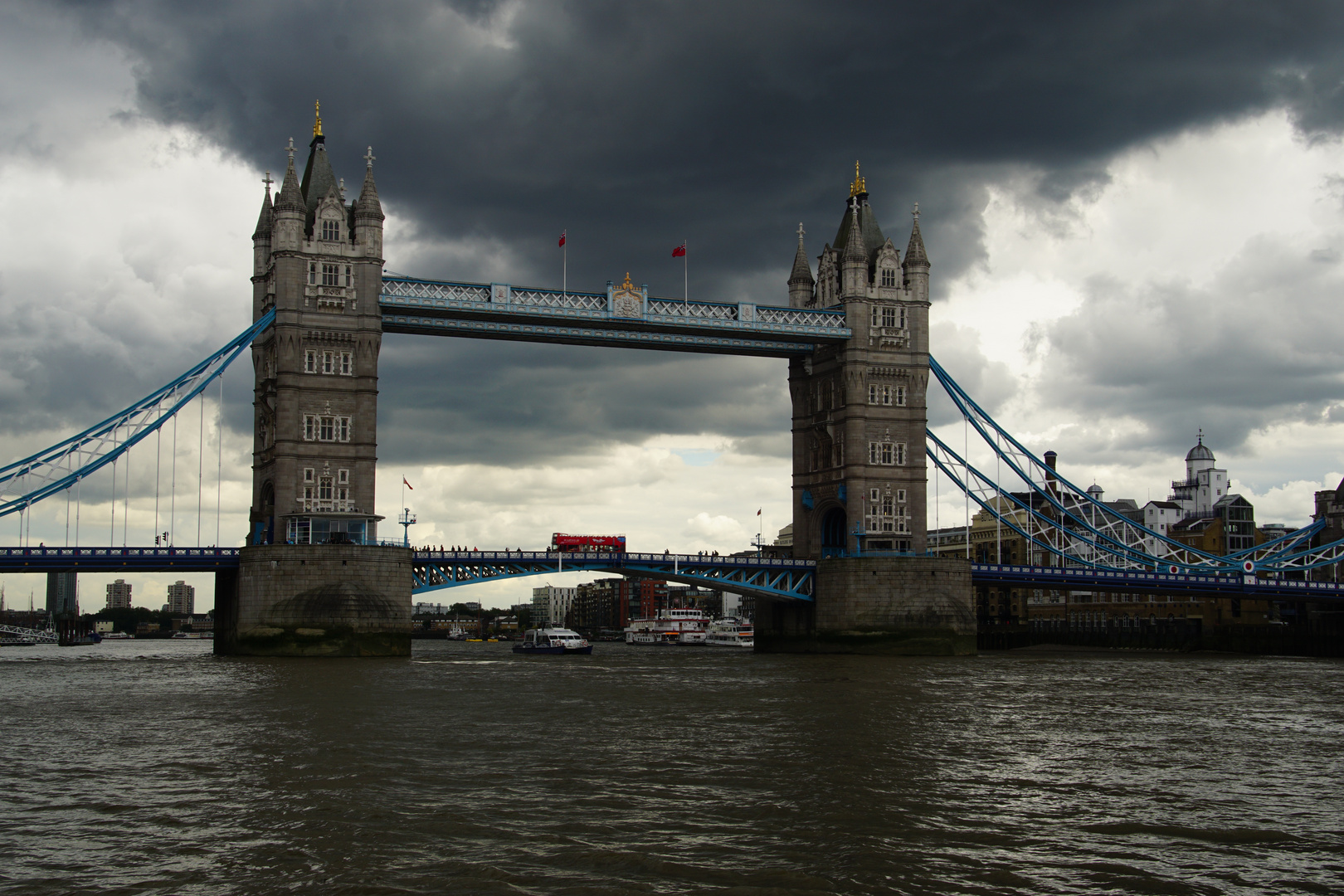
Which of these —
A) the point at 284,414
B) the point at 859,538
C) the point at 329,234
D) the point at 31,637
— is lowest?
the point at 31,637

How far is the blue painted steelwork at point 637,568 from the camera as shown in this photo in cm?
8019

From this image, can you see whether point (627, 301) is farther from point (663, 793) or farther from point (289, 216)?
point (663, 793)

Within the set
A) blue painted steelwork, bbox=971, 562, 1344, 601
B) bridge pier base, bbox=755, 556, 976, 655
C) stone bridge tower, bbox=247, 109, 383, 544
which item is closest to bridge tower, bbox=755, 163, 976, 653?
bridge pier base, bbox=755, 556, 976, 655

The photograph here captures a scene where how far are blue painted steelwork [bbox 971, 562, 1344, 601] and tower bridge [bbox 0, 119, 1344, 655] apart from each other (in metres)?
0.21

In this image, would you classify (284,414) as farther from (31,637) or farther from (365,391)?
(31,637)

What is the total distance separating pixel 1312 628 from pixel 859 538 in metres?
39.2

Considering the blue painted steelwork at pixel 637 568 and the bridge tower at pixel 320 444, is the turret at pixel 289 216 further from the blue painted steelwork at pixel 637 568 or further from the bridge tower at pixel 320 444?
the blue painted steelwork at pixel 637 568

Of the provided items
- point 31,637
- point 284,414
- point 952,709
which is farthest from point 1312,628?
point 31,637

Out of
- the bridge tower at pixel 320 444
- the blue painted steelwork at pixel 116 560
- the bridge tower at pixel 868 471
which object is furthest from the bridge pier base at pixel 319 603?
the bridge tower at pixel 868 471

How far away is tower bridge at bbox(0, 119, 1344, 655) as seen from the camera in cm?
7150

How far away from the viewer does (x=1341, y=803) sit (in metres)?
24.6

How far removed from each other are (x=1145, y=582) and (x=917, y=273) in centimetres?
2790

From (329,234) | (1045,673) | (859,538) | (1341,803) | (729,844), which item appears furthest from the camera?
(859,538)

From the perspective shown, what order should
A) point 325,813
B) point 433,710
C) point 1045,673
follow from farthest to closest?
point 1045,673, point 433,710, point 325,813
